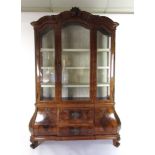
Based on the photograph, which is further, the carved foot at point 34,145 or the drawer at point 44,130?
the carved foot at point 34,145

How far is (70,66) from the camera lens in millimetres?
1541

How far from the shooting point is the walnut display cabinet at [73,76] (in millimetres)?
1459

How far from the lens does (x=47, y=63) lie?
152cm

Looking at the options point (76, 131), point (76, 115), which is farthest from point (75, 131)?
point (76, 115)

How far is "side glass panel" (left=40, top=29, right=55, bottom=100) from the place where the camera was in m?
1.50

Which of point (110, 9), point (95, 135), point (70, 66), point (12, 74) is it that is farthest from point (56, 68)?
point (12, 74)

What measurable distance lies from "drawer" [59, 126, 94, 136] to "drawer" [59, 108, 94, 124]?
0.16 ft

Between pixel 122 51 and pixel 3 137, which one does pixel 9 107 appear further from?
pixel 122 51

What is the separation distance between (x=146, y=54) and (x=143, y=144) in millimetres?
197

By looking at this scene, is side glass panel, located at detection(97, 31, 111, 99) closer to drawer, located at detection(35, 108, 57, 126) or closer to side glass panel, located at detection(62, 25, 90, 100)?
side glass panel, located at detection(62, 25, 90, 100)

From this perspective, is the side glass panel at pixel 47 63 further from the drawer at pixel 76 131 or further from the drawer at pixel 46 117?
the drawer at pixel 76 131

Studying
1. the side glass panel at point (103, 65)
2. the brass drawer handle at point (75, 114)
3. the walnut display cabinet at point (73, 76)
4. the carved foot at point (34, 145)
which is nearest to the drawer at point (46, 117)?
the walnut display cabinet at point (73, 76)

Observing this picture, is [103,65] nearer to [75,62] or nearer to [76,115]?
[75,62]

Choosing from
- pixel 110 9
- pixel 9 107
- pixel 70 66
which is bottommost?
pixel 9 107
